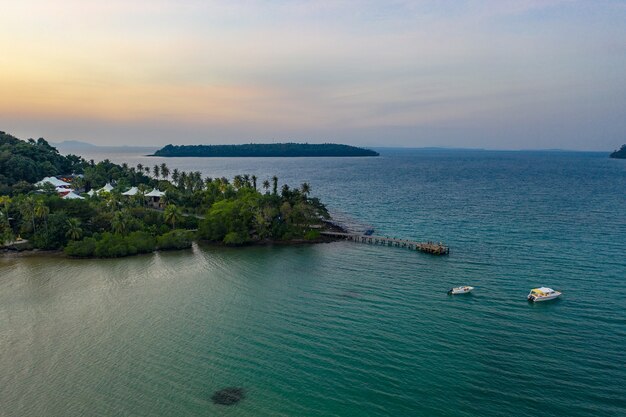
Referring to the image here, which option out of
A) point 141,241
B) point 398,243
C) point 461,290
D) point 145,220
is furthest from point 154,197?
point 461,290

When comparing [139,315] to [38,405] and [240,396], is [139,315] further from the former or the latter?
[240,396]

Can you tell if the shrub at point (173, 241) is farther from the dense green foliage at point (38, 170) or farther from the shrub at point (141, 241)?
the dense green foliage at point (38, 170)

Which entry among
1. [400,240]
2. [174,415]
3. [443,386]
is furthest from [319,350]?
[400,240]

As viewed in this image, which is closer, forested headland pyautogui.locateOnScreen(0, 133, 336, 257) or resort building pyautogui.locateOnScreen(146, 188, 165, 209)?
forested headland pyautogui.locateOnScreen(0, 133, 336, 257)

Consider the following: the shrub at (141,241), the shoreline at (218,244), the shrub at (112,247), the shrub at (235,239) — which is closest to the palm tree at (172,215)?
the shoreline at (218,244)

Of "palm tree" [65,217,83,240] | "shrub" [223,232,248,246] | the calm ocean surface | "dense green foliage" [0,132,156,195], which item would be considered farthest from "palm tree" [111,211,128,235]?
"dense green foliage" [0,132,156,195]

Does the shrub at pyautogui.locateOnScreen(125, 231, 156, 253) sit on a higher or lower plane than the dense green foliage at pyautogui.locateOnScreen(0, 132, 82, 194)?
lower

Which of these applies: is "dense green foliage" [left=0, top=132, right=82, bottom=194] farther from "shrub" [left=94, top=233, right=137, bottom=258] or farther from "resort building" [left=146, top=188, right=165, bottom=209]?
"shrub" [left=94, top=233, right=137, bottom=258]
